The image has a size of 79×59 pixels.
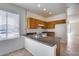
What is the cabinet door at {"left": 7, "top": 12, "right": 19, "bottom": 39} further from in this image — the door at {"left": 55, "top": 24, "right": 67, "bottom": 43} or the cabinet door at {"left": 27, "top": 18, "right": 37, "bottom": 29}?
the door at {"left": 55, "top": 24, "right": 67, "bottom": 43}

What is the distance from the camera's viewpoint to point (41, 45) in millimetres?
1300

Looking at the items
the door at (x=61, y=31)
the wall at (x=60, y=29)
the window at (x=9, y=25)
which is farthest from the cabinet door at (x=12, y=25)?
the door at (x=61, y=31)

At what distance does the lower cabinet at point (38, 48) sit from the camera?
1.22 meters

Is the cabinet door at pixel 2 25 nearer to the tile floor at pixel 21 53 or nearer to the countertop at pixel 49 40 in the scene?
the tile floor at pixel 21 53

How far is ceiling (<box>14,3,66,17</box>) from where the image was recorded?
1242mm

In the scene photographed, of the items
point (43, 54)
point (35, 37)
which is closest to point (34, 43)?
point (35, 37)

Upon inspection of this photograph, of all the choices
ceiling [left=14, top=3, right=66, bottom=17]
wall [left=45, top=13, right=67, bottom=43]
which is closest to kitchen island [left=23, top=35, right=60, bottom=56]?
wall [left=45, top=13, right=67, bottom=43]

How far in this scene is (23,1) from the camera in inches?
48.3

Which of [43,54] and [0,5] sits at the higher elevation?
[0,5]

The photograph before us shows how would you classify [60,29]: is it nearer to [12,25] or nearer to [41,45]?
[41,45]

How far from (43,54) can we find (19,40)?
432 millimetres

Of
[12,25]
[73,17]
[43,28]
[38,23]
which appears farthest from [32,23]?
[73,17]

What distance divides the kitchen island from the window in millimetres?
186

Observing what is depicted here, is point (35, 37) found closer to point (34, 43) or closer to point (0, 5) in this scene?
point (34, 43)
